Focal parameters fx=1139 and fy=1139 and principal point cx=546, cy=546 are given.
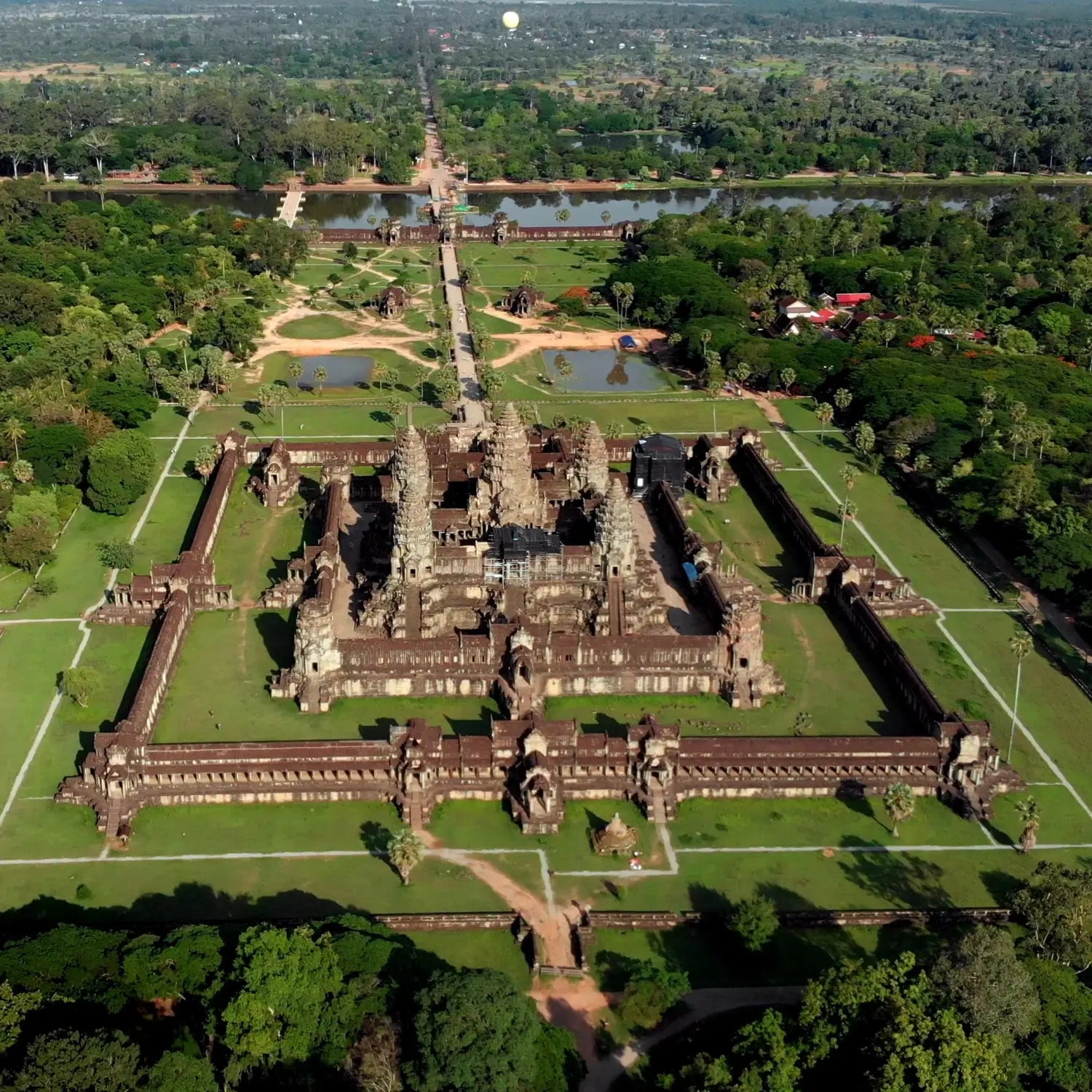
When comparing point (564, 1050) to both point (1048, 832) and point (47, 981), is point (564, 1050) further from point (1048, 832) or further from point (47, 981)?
point (1048, 832)

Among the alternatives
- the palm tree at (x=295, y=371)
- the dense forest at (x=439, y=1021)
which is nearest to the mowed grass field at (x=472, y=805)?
the dense forest at (x=439, y=1021)

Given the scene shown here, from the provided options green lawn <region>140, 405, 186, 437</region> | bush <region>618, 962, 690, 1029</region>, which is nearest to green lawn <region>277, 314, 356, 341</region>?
green lawn <region>140, 405, 186, 437</region>

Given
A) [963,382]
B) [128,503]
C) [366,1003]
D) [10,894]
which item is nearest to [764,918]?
[366,1003]

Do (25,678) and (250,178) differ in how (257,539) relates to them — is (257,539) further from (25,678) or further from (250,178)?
(250,178)

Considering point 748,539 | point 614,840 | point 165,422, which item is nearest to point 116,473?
point 165,422

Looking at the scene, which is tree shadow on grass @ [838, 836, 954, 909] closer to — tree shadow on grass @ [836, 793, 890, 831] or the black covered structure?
tree shadow on grass @ [836, 793, 890, 831]

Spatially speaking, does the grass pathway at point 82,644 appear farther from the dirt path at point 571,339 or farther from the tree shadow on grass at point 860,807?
the dirt path at point 571,339
